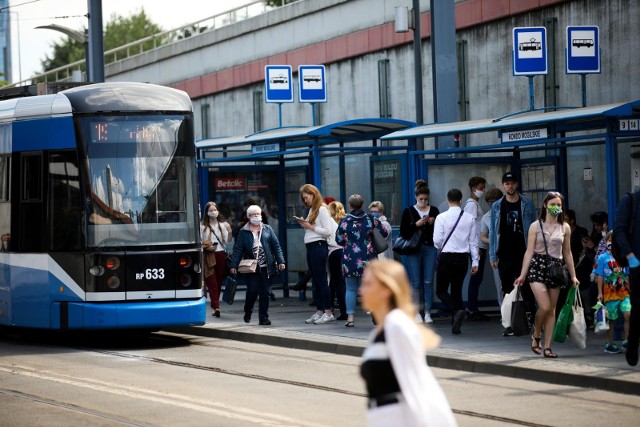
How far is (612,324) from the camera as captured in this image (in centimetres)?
1368

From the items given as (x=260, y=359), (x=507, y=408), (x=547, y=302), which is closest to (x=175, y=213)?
(x=260, y=359)

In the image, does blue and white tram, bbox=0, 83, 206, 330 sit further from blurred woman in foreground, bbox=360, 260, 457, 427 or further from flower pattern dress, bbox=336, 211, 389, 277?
blurred woman in foreground, bbox=360, 260, 457, 427

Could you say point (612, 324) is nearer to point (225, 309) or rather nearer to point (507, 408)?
point (507, 408)

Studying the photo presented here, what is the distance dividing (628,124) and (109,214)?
5.87m

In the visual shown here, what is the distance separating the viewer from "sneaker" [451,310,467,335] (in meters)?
16.0

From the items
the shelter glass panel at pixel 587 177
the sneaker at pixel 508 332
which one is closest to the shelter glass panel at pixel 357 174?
the shelter glass panel at pixel 587 177

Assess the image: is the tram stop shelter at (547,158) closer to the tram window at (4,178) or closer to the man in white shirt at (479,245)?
the man in white shirt at (479,245)

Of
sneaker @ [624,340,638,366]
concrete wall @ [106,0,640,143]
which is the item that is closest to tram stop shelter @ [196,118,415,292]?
concrete wall @ [106,0,640,143]

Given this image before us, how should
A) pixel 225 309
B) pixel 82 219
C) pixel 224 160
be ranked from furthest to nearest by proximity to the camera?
1. pixel 224 160
2. pixel 225 309
3. pixel 82 219

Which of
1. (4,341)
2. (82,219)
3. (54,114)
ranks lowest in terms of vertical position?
(4,341)

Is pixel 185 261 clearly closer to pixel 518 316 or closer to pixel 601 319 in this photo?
pixel 518 316

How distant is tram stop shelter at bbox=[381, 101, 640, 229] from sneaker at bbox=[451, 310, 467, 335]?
2.09m

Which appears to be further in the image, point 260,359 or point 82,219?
point 82,219

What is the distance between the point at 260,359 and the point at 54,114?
3.94 m
